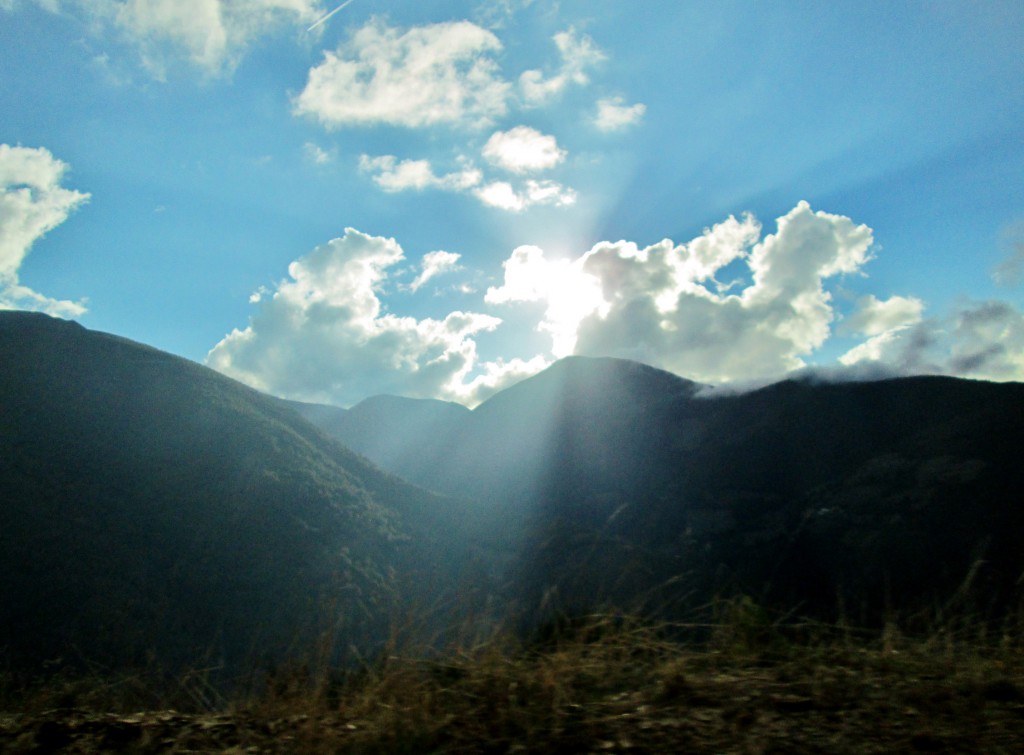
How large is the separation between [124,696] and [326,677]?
1.62 m

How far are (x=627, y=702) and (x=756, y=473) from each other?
6372 cm

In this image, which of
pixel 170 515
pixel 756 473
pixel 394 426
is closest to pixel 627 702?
pixel 170 515

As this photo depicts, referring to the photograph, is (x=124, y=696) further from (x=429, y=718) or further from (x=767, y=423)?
(x=767, y=423)

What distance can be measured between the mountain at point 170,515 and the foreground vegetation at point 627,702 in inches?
518

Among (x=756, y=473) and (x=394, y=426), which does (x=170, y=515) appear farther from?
(x=394, y=426)

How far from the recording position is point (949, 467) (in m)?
52.9

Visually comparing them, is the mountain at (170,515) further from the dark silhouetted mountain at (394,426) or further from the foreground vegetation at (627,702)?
the dark silhouetted mountain at (394,426)

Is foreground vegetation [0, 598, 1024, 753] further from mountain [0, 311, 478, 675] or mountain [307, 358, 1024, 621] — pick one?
mountain [307, 358, 1024, 621]

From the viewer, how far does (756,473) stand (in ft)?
206

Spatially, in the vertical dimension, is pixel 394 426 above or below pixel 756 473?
above

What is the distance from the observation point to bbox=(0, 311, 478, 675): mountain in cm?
2300

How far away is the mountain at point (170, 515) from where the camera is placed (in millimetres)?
23000

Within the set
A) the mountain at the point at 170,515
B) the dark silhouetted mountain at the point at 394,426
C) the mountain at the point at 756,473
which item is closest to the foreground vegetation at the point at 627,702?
the mountain at the point at 170,515

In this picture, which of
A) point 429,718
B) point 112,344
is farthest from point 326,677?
point 112,344
